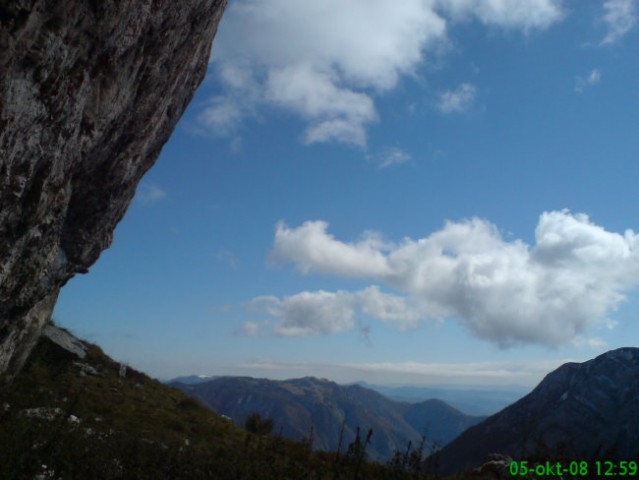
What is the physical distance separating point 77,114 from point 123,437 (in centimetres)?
1196

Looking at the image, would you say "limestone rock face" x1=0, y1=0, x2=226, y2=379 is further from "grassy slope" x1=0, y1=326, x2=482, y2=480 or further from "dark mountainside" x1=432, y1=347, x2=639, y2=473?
"dark mountainside" x1=432, y1=347, x2=639, y2=473

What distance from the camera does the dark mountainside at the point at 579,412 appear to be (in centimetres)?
14326

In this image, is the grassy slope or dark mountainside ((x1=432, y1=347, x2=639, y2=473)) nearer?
the grassy slope

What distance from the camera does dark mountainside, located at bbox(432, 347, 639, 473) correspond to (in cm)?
14326

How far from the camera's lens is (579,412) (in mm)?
156750

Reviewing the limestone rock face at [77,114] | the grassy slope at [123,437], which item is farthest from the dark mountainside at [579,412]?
the limestone rock face at [77,114]

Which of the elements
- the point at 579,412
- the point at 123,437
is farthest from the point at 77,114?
→ the point at 579,412

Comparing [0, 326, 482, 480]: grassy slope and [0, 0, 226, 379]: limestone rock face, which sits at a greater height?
[0, 0, 226, 379]: limestone rock face

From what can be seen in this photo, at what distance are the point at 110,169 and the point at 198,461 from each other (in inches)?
423

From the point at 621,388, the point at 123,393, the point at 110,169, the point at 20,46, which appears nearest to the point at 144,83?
the point at 110,169

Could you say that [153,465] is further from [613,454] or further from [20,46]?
[613,454]

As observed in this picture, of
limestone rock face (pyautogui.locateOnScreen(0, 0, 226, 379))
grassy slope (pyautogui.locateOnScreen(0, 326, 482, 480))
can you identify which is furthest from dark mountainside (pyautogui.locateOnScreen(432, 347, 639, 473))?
limestone rock face (pyautogui.locateOnScreen(0, 0, 226, 379))

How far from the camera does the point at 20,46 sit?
27.2ft

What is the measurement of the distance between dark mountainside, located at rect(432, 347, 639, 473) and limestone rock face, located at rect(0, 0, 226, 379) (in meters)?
142
